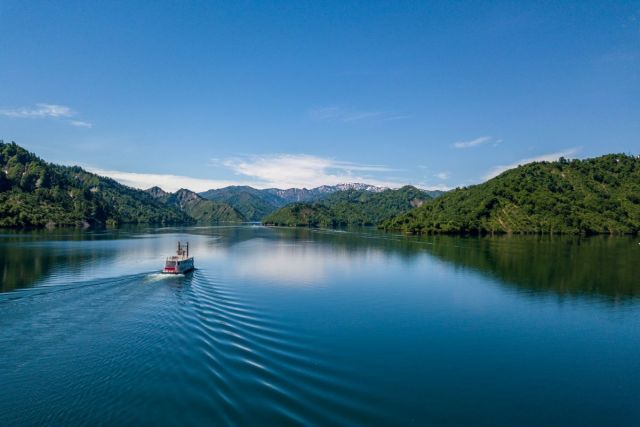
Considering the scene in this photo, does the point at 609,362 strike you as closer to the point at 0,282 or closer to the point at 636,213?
the point at 0,282

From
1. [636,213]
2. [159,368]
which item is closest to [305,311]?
[159,368]

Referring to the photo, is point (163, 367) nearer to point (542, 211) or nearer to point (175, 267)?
point (175, 267)

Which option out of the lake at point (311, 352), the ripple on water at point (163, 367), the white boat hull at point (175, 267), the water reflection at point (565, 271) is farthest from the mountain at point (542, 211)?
the ripple on water at point (163, 367)

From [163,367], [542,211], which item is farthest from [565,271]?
[542,211]

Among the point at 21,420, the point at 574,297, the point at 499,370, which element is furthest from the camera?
the point at 574,297

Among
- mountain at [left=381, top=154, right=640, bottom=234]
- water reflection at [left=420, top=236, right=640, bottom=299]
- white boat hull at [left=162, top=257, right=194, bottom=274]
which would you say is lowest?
water reflection at [left=420, top=236, right=640, bottom=299]

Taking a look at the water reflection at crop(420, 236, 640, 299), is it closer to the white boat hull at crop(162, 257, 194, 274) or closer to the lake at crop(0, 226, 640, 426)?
the lake at crop(0, 226, 640, 426)

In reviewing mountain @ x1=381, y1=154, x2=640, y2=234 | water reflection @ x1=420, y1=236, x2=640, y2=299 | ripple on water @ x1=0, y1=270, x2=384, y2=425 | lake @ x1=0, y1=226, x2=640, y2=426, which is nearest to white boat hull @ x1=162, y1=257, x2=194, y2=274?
lake @ x1=0, y1=226, x2=640, y2=426

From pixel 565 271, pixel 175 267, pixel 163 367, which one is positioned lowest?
pixel 565 271
